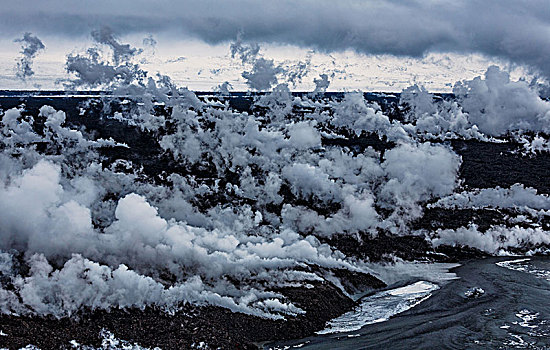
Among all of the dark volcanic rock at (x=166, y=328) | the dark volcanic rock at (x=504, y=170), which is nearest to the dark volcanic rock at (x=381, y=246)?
the dark volcanic rock at (x=166, y=328)

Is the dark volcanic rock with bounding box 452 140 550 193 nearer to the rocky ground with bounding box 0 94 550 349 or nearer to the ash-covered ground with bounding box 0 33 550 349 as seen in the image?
the ash-covered ground with bounding box 0 33 550 349

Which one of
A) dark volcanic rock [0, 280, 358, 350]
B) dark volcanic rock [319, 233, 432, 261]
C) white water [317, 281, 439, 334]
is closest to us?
dark volcanic rock [0, 280, 358, 350]

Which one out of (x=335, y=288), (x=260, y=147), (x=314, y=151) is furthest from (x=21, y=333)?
(x=314, y=151)

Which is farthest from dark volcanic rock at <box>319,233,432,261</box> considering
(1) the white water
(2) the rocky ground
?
(1) the white water

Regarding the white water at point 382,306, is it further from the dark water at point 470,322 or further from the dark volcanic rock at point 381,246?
the dark volcanic rock at point 381,246

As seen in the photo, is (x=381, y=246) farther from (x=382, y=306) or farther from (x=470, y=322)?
A: (x=470, y=322)

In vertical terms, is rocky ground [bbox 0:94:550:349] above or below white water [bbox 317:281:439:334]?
above

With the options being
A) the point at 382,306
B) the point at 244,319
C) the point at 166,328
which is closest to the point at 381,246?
the point at 382,306

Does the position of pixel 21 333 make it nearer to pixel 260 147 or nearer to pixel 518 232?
pixel 518 232
